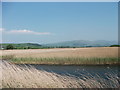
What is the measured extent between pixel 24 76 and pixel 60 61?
24.9 feet

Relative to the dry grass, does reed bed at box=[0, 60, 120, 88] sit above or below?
above

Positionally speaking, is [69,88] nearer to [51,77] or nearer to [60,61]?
[51,77]

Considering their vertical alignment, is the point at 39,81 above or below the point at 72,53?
above

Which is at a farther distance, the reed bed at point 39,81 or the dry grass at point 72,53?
the dry grass at point 72,53

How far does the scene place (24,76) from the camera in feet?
10.4

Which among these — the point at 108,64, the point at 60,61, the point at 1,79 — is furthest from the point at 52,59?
the point at 1,79

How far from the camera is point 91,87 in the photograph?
298cm

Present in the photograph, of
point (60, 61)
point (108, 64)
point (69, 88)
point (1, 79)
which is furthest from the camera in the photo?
point (60, 61)

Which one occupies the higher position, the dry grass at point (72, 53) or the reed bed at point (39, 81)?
the reed bed at point (39, 81)

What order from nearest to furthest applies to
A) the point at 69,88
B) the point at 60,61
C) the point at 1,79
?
1. the point at 69,88
2. the point at 1,79
3. the point at 60,61

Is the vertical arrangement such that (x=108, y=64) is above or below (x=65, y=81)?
below

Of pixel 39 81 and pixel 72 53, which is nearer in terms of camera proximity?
pixel 39 81

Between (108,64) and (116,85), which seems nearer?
Answer: (116,85)

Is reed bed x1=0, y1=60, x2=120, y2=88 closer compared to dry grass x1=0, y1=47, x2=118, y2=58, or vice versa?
reed bed x1=0, y1=60, x2=120, y2=88
